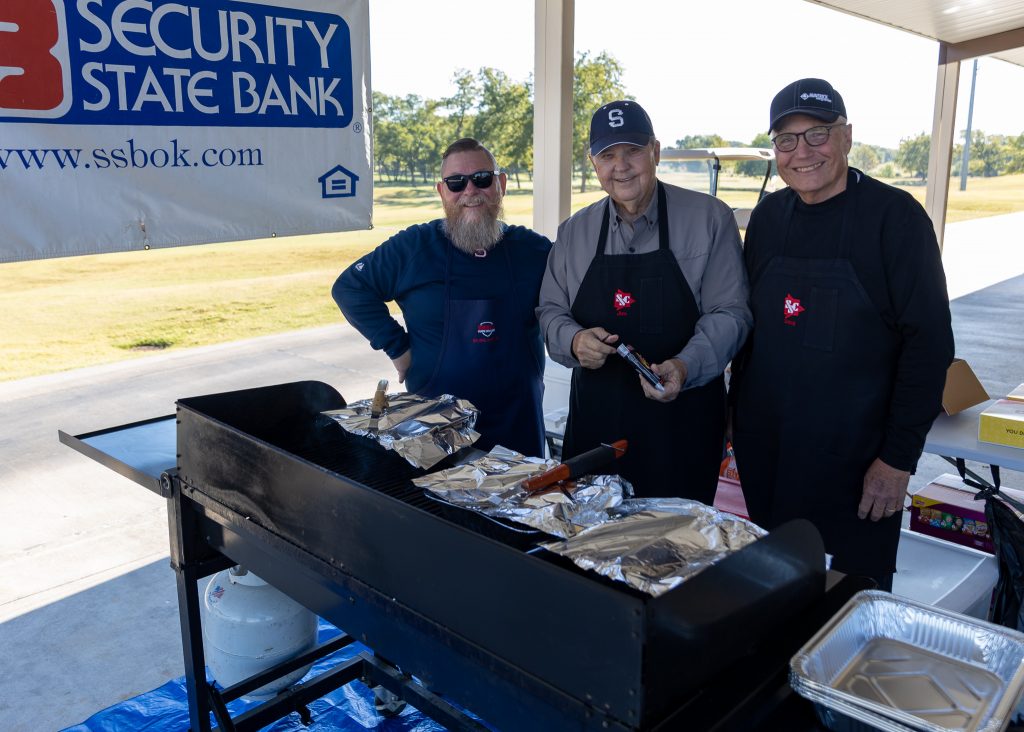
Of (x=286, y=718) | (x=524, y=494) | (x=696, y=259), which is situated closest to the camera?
(x=524, y=494)

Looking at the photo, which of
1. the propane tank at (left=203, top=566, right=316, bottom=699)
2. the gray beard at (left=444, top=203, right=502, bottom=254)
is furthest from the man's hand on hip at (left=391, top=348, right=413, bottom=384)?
the propane tank at (left=203, top=566, right=316, bottom=699)

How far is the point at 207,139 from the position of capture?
3.05 metres

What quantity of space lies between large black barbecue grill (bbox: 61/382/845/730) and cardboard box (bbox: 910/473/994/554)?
204cm

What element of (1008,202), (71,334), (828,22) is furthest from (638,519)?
(1008,202)

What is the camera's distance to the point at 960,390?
2.75 metres

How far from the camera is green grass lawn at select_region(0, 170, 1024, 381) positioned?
1186 cm

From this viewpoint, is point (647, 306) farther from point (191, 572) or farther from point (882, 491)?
point (191, 572)

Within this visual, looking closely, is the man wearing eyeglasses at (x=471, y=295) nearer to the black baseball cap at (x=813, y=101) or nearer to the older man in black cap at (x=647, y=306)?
the older man in black cap at (x=647, y=306)

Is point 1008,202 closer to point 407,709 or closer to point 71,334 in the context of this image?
point 71,334

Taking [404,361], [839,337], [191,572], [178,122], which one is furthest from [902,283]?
[178,122]

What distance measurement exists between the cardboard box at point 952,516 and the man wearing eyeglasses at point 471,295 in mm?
1644

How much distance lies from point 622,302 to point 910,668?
122 centimetres

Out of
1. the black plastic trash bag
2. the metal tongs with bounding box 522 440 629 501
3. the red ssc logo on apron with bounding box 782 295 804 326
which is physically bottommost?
the black plastic trash bag

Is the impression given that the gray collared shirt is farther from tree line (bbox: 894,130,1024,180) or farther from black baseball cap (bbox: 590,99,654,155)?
tree line (bbox: 894,130,1024,180)
